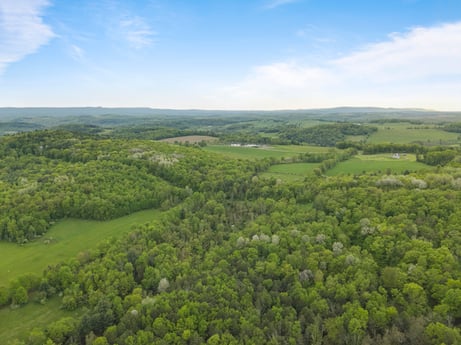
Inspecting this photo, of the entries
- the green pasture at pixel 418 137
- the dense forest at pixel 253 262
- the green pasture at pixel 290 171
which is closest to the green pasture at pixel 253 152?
the green pasture at pixel 290 171

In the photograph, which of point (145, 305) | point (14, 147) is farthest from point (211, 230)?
point (14, 147)

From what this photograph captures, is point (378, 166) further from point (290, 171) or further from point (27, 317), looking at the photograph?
point (27, 317)

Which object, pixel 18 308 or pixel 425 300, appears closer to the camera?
pixel 425 300

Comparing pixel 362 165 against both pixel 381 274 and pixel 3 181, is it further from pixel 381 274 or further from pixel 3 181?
pixel 3 181

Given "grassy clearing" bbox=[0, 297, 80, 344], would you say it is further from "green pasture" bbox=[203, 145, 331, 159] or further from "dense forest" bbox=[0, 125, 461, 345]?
"green pasture" bbox=[203, 145, 331, 159]

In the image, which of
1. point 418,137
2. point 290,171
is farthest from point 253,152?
point 418,137

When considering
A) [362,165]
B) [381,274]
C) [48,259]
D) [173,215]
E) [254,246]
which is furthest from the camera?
[362,165]
